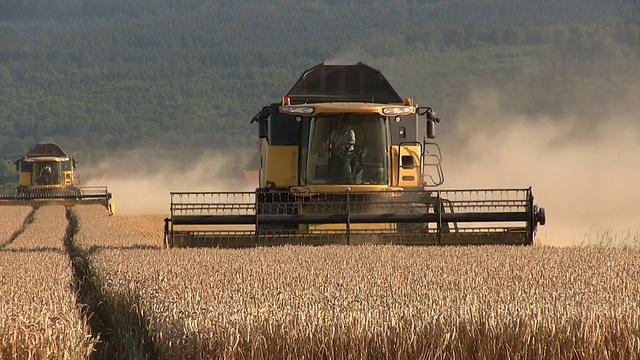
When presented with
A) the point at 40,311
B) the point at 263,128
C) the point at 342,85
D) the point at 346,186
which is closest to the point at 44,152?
the point at 342,85

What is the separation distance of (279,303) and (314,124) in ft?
29.2

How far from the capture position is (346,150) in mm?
16625

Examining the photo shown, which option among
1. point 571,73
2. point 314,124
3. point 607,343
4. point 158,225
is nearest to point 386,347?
point 607,343

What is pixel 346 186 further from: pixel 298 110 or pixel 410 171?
pixel 298 110

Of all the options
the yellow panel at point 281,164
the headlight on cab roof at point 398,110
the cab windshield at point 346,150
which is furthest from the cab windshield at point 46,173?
the headlight on cab roof at point 398,110

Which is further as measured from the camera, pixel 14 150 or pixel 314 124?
pixel 14 150

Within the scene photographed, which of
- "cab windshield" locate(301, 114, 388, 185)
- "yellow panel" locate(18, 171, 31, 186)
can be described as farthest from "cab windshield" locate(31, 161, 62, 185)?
"cab windshield" locate(301, 114, 388, 185)

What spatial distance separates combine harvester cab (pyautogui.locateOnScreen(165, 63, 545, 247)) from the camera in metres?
15.6

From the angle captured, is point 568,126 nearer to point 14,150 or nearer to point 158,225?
point 158,225

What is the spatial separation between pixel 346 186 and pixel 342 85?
1968 millimetres

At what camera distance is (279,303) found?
313 inches

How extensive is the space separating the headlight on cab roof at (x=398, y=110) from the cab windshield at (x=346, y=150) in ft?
0.73

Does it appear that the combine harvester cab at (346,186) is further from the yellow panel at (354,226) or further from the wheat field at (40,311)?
the wheat field at (40,311)

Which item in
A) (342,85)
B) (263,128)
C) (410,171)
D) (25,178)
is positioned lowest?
(410,171)
